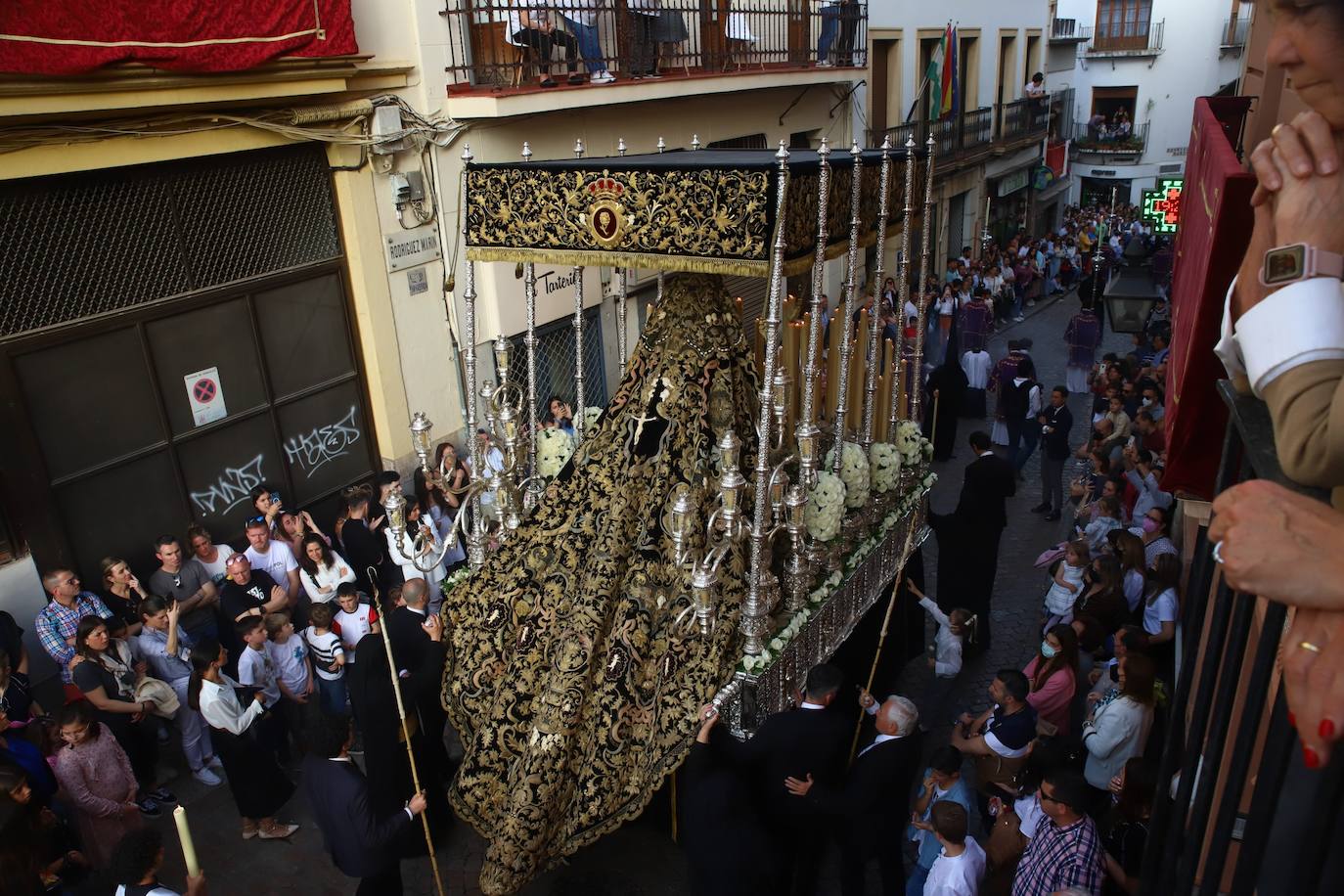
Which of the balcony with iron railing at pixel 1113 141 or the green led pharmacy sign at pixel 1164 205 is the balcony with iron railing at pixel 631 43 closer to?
the green led pharmacy sign at pixel 1164 205

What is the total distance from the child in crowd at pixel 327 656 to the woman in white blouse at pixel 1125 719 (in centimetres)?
448

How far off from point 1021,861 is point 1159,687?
1660mm

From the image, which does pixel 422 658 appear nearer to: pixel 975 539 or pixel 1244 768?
pixel 975 539

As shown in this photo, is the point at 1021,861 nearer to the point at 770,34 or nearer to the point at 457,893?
the point at 457,893

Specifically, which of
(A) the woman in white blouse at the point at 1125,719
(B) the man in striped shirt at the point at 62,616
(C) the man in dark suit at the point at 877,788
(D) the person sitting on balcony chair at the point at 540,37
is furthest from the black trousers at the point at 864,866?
(D) the person sitting on balcony chair at the point at 540,37

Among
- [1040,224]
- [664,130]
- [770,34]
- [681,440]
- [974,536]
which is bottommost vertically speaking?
[1040,224]

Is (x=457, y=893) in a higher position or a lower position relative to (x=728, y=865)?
lower

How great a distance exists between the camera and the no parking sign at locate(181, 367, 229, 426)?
759 cm

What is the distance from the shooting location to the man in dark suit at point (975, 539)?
689 centimetres

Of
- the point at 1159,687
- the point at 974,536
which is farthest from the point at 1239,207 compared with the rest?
the point at 974,536

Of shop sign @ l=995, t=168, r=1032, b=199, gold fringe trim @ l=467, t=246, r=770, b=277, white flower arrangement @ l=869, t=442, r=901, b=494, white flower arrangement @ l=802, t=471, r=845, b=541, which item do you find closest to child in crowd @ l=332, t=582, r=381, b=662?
gold fringe trim @ l=467, t=246, r=770, b=277

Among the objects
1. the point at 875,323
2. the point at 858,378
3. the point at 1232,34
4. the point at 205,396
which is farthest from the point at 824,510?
the point at 1232,34

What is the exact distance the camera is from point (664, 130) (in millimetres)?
11852

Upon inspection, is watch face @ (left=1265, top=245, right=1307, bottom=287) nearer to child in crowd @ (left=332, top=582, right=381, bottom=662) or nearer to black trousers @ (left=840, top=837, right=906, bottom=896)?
black trousers @ (left=840, top=837, right=906, bottom=896)
